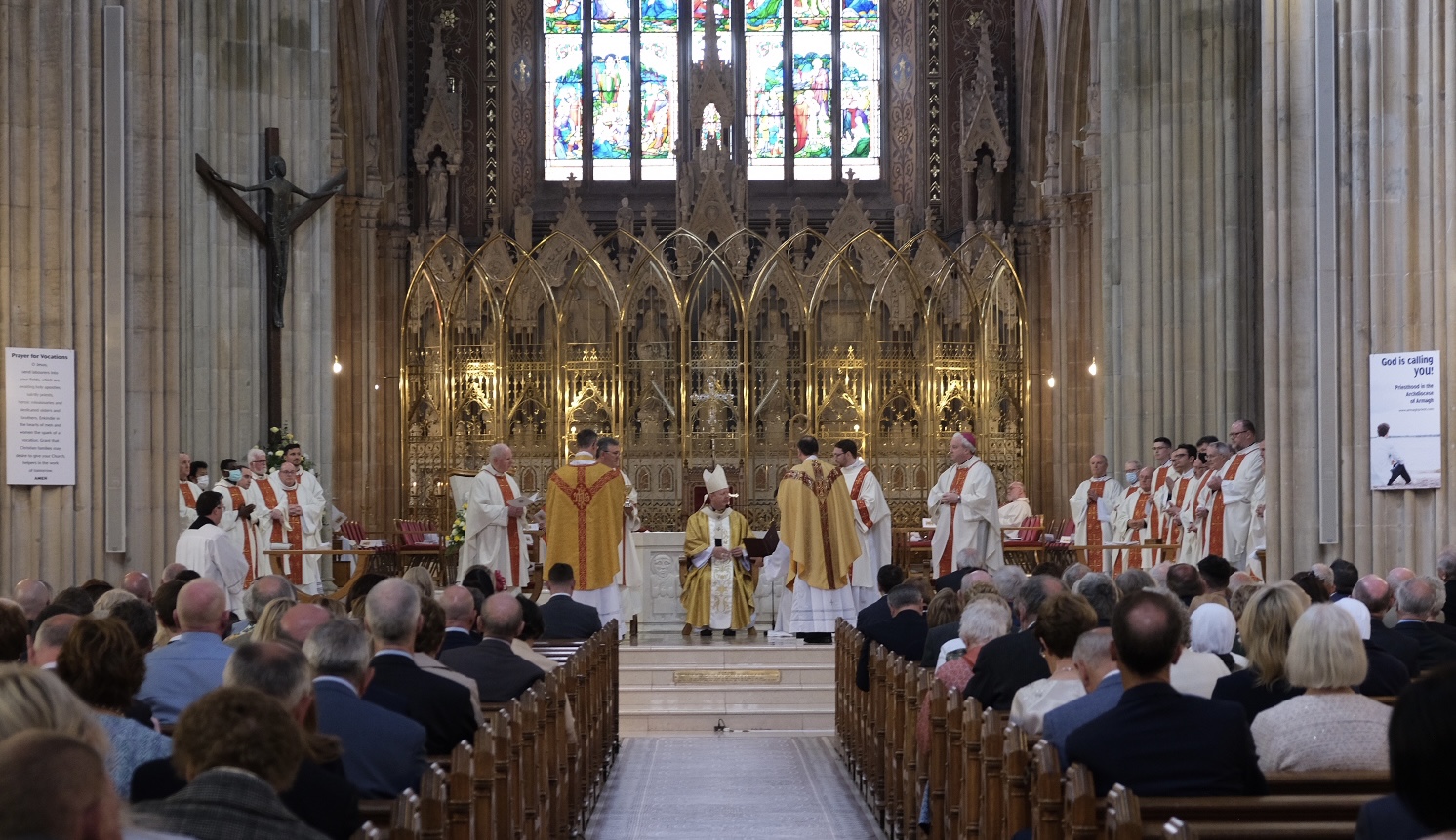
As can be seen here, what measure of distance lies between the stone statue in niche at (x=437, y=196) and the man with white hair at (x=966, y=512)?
A: 475 inches

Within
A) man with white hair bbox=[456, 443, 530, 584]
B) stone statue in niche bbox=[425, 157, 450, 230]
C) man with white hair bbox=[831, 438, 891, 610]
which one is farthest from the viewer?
stone statue in niche bbox=[425, 157, 450, 230]

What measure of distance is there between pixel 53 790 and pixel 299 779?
Answer: 1.69 m

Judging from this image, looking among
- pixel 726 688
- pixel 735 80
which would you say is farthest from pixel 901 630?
pixel 735 80

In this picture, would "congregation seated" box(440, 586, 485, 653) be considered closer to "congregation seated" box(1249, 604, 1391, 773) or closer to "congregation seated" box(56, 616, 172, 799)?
"congregation seated" box(56, 616, 172, 799)

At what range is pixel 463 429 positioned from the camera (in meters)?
20.4

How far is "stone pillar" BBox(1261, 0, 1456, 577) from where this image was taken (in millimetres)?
11641

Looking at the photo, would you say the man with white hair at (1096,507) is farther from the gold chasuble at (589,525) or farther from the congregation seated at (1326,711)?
the congregation seated at (1326,711)

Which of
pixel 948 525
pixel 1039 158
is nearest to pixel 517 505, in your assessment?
pixel 948 525

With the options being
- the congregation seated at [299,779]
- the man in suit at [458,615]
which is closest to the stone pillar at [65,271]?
the man in suit at [458,615]

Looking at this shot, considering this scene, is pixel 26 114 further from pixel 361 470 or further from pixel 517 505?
pixel 361 470

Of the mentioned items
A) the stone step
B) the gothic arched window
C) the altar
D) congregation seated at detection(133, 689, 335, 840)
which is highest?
the gothic arched window

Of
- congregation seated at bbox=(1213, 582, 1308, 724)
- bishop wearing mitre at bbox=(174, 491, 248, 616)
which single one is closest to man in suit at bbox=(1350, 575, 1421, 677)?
congregation seated at bbox=(1213, 582, 1308, 724)

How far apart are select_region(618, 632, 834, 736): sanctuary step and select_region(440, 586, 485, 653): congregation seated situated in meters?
5.30

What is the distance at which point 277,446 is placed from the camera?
55.8 ft
